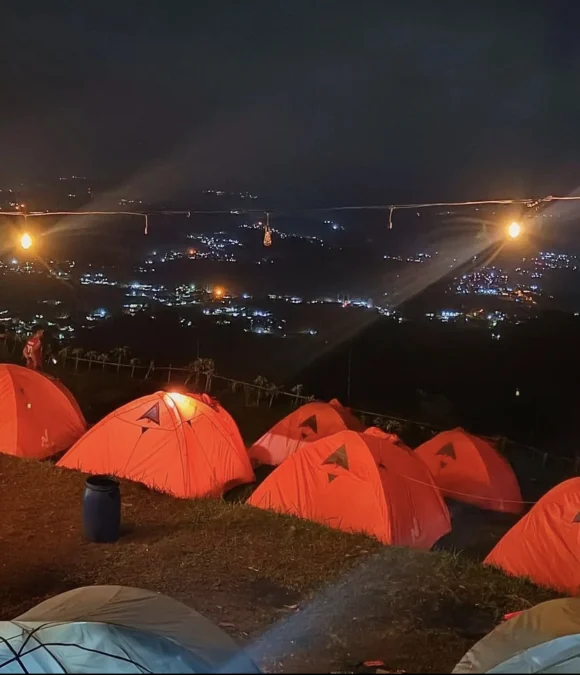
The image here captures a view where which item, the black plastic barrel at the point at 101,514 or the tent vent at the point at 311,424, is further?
the tent vent at the point at 311,424

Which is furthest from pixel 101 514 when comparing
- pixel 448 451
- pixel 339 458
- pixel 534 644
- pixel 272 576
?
pixel 448 451

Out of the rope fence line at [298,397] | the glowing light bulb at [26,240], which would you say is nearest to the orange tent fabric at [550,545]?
the rope fence line at [298,397]

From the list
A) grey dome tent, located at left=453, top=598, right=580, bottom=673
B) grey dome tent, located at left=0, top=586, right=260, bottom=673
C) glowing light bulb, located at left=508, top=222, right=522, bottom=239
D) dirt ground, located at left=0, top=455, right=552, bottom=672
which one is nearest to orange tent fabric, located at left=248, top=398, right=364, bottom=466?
dirt ground, located at left=0, top=455, right=552, bottom=672

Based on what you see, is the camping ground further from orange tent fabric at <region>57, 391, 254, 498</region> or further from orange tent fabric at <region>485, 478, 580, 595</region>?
orange tent fabric at <region>57, 391, 254, 498</region>

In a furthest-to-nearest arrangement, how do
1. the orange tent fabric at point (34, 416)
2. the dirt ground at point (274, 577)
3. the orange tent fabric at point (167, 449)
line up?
the orange tent fabric at point (34, 416), the orange tent fabric at point (167, 449), the dirt ground at point (274, 577)

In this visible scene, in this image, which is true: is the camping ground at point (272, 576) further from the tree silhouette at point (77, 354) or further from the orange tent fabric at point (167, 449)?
the tree silhouette at point (77, 354)

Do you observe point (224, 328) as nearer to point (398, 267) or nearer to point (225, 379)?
point (225, 379)

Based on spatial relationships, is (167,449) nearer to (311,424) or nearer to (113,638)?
(311,424)

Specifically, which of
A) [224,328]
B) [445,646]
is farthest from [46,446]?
[224,328]
